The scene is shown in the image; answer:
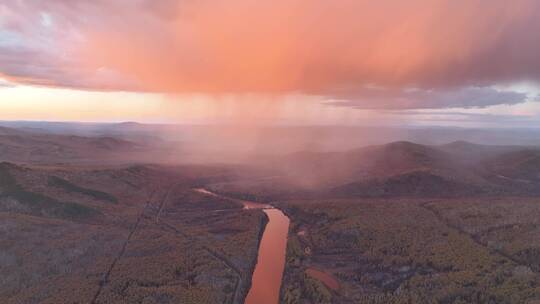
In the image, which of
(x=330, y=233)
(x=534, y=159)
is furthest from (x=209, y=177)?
(x=534, y=159)

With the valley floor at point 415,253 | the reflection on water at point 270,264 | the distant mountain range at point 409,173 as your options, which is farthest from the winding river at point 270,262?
the distant mountain range at point 409,173

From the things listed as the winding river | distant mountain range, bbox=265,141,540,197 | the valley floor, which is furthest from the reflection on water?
distant mountain range, bbox=265,141,540,197

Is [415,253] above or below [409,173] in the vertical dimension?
below

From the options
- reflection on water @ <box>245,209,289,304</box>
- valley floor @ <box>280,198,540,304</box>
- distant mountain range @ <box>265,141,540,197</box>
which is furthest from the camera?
distant mountain range @ <box>265,141,540,197</box>

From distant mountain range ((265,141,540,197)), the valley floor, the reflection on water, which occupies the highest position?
distant mountain range ((265,141,540,197))

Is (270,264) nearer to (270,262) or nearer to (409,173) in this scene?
(270,262)

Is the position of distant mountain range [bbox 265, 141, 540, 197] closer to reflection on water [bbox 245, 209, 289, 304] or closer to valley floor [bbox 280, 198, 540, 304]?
valley floor [bbox 280, 198, 540, 304]

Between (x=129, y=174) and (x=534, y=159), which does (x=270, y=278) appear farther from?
(x=534, y=159)

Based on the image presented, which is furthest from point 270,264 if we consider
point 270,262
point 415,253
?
point 415,253
